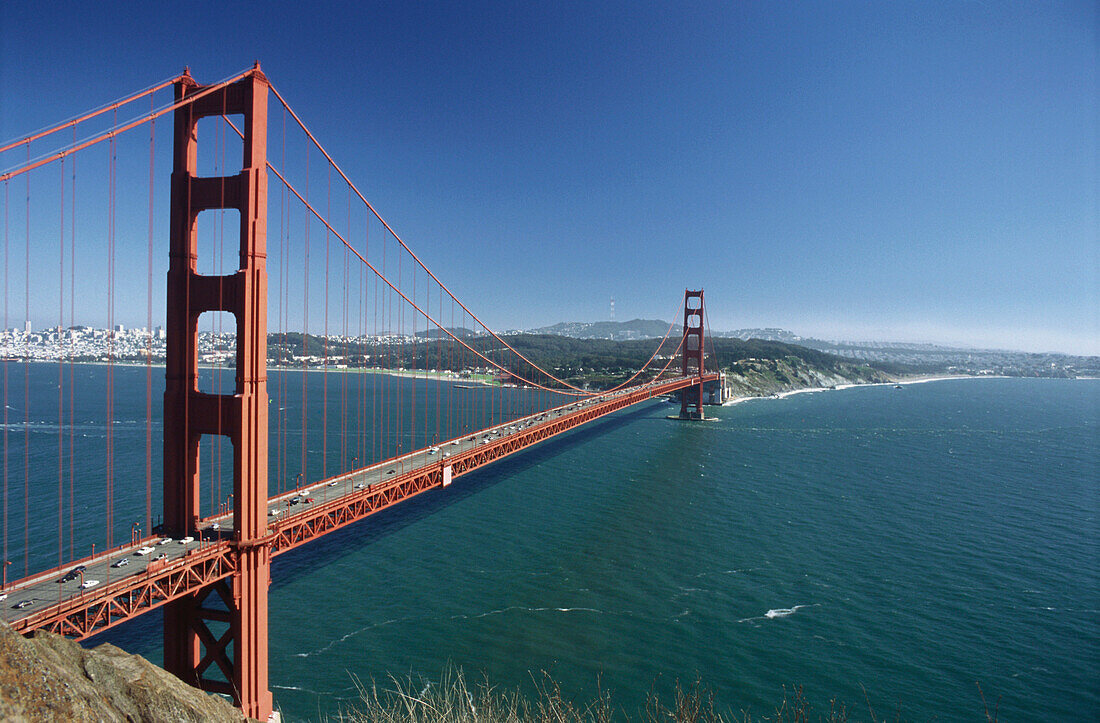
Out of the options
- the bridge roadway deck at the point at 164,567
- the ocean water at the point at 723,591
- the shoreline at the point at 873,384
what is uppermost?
the bridge roadway deck at the point at 164,567

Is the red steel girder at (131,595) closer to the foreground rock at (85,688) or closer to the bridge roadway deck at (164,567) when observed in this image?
the bridge roadway deck at (164,567)

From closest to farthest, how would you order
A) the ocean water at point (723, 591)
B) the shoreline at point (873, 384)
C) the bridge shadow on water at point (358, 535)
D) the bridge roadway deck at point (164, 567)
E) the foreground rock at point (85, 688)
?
the foreground rock at point (85, 688), the bridge roadway deck at point (164, 567), the ocean water at point (723, 591), the bridge shadow on water at point (358, 535), the shoreline at point (873, 384)

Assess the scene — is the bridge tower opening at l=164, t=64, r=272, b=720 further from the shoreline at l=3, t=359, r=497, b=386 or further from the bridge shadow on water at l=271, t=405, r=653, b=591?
the shoreline at l=3, t=359, r=497, b=386

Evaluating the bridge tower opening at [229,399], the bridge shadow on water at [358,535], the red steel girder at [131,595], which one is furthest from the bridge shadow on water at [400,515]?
the red steel girder at [131,595]

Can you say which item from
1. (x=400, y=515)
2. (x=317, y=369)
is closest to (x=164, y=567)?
(x=400, y=515)

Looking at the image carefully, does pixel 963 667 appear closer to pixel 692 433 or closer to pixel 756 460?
pixel 756 460

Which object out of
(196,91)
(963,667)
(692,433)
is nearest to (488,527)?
(963,667)
